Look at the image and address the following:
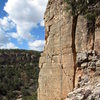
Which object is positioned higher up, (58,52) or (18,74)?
(58,52)

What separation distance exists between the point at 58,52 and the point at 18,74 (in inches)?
3707

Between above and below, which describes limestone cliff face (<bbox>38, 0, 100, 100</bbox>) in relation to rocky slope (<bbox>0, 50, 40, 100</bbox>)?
Result: above

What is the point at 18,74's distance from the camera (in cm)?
10869

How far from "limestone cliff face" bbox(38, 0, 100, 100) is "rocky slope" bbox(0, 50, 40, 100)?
55.9 meters

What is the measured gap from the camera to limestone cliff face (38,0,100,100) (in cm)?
1469

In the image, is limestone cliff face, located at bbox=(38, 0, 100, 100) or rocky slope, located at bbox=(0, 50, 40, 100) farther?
rocky slope, located at bbox=(0, 50, 40, 100)

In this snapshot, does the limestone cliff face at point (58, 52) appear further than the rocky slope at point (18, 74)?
No

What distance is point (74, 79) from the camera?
47.5 ft

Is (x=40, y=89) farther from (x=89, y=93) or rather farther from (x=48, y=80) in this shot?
(x=89, y=93)

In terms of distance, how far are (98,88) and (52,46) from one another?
6789 millimetres

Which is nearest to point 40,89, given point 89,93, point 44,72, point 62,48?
point 44,72

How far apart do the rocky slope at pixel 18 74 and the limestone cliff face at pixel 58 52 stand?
55.9 metres

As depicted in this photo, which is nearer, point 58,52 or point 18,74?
point 58,52

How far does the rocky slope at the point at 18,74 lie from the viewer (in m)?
90.2
